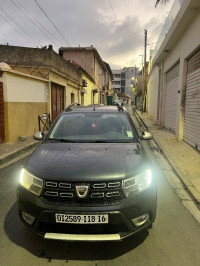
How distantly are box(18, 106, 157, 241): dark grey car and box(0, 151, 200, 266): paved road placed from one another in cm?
35

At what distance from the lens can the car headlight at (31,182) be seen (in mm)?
2336

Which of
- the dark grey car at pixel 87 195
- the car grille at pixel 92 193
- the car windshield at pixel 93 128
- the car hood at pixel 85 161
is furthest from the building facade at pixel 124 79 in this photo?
the car grille at pixel 92 193

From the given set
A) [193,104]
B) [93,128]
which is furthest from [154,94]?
[93,128]

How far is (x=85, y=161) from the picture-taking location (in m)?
2.54

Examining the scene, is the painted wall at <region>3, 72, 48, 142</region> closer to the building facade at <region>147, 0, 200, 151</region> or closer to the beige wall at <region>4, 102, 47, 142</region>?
the beige wall at <region>4, 102, 47, 142</region>

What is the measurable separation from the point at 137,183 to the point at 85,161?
2.10 feet

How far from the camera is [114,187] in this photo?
2.24 meters

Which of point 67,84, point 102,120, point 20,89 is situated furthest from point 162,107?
point 102,120

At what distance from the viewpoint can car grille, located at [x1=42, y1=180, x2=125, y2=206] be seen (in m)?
2.21

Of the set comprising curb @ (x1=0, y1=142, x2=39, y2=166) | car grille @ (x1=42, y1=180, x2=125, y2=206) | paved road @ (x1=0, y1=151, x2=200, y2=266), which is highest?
car grille @ (x1=42, y1=180, x2=125, y2=206)

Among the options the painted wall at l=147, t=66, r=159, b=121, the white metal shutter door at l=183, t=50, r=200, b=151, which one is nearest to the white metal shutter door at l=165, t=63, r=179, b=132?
the white metal shutter door at l=183, t=50, r=200, b=151

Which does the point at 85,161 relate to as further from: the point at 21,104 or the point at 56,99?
the point at 56,99

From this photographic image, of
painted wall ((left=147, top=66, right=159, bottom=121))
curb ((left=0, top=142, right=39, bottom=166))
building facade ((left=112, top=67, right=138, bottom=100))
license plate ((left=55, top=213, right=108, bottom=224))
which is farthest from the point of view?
building facade ((left=112, top=67, right=138, bottom=100))

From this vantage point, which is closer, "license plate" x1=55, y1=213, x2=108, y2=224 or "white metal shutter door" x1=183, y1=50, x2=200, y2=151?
"license plate" x1=55, y1=213, x2=108, y2=224
